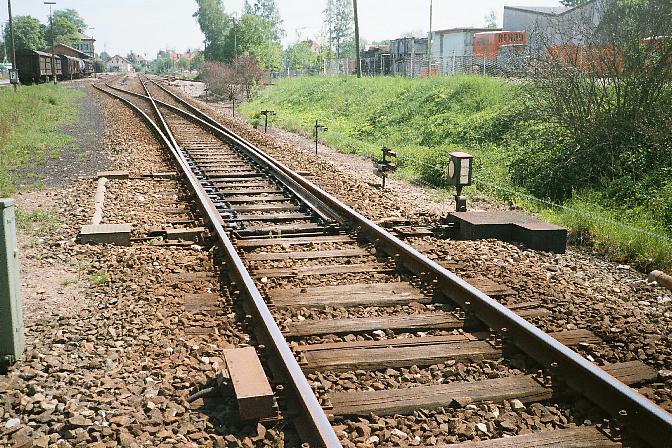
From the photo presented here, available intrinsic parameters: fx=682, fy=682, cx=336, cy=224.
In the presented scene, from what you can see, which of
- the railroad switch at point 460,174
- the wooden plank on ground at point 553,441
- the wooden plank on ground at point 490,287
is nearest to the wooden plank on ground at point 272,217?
the railroad switch at point 460,174

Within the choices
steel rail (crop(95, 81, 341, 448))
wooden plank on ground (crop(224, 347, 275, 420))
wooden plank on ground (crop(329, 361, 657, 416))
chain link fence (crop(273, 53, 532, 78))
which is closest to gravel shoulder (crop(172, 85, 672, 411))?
wooden plank on ground (crop(329, 361, 657, 416))

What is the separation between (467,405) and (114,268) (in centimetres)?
388

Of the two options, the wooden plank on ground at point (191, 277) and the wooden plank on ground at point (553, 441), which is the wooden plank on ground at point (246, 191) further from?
the wooden plank on ground at point (553, 441)

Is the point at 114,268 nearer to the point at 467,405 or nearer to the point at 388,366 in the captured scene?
the point at 388,366

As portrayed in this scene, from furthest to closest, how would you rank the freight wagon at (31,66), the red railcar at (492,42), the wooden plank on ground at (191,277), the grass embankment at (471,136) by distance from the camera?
the freight wagon at (31,66) → the red railcar at (492,42) → the grass embankment at (471,136) → the wooden plank on ground at (191,277)

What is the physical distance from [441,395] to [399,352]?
610mm

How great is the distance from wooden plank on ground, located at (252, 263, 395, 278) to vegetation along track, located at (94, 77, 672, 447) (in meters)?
0.02

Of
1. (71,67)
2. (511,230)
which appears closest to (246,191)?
(511,230)

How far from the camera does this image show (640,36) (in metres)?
10.2

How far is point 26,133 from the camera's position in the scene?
18812 millimetres

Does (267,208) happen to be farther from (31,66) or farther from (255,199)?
(31,66)

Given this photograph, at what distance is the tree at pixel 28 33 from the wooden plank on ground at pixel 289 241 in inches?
4709

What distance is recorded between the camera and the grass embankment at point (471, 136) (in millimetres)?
7891

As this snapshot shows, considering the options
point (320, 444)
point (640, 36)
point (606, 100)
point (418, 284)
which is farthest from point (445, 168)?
point (320, 444)
